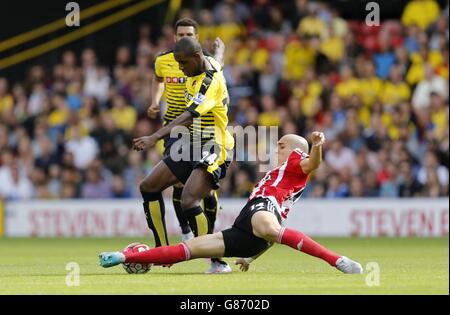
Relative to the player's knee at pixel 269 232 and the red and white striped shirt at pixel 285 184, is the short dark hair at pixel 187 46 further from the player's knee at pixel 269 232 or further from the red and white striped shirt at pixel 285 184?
the player's knee at pixel 269 232

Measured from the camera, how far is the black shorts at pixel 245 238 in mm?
10117

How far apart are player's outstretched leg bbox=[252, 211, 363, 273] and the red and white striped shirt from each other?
343mm

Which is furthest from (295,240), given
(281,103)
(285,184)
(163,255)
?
(281,103)

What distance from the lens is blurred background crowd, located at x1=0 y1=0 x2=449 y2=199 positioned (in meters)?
19.6

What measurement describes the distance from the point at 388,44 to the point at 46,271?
11758mm

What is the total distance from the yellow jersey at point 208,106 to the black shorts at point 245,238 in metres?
1.14

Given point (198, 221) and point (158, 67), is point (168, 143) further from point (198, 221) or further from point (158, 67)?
point (158, 67)

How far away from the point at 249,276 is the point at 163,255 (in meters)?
0.87

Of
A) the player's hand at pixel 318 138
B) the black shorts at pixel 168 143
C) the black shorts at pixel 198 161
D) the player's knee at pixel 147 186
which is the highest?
the player's hand at pixel 318 138

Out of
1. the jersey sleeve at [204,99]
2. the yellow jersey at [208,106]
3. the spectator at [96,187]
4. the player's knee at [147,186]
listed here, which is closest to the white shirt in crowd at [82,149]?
the spectator at [96,187]

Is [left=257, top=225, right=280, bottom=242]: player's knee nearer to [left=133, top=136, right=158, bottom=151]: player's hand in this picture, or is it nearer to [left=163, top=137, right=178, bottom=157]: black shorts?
[left=133, top=136, right=158, bottom=151]: player's hand

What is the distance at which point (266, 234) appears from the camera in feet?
32.9

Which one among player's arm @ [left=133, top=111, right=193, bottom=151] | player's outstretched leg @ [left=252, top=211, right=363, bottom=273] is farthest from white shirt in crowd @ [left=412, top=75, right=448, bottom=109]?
player's outstretched leg @ [left=252, top=211, right=363, bottom=273]

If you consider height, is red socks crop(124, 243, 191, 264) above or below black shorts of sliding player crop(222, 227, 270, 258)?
below
